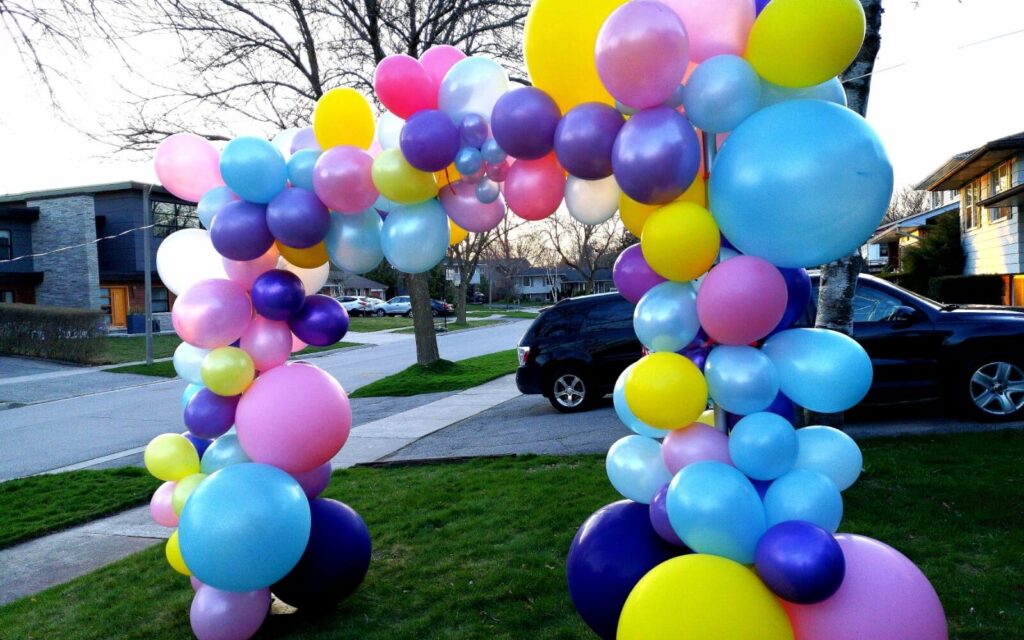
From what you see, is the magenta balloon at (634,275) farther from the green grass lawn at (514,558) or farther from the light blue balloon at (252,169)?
the light blue balloon at (252,169)

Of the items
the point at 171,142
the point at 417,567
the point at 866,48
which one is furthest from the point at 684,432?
the point at 866,48

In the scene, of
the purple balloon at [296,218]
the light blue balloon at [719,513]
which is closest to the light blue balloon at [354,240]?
the purple balloon at [296,218]

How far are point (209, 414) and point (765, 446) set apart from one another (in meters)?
2.94

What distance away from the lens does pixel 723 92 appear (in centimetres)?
259

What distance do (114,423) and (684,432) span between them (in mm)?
12725

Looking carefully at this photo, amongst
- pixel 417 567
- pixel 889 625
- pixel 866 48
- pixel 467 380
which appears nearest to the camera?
pixel 889 625

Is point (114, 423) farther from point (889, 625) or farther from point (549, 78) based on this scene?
point (889, 625)

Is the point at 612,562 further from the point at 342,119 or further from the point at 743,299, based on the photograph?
the point at 342,119

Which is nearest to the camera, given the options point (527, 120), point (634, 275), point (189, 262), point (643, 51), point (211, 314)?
point (643, 51)

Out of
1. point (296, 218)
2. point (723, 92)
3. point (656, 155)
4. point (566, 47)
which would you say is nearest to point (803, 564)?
point (656, 155)

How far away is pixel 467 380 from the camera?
1493cm

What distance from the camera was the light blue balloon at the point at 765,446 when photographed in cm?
261

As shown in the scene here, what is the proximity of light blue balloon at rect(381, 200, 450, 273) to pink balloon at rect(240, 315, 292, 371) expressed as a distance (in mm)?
849

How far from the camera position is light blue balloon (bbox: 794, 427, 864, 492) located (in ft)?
8.84
